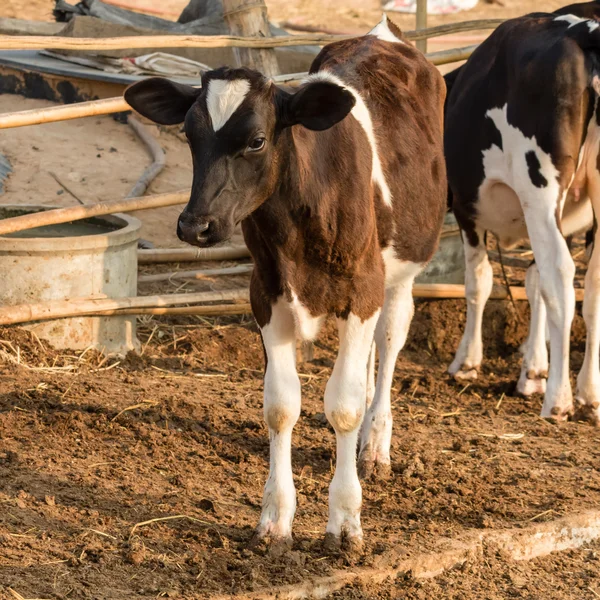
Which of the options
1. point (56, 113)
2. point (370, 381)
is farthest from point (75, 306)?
point (370, 381)

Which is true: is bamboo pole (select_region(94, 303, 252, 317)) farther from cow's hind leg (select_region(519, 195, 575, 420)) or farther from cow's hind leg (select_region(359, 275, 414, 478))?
cow's hind leg (select_region(519, 195, 575, 420))

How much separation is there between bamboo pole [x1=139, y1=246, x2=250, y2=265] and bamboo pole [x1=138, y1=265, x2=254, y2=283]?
0.13m

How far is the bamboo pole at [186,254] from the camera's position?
25.5 feet

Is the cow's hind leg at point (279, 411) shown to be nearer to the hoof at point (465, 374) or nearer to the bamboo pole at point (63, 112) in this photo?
the bamboo pole at point (63, 112)

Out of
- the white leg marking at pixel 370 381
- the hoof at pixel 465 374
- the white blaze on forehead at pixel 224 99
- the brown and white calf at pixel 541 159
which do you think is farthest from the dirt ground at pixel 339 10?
the white blaze on forehead at pixel 224 99

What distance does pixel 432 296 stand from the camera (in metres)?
7.62

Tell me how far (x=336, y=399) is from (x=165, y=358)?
269 centimetres

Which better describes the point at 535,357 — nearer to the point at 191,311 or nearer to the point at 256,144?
the point at 191,311

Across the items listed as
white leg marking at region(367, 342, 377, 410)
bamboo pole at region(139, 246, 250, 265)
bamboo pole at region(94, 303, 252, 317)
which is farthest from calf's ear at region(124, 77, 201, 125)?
bamboo pole at region(139, 246, 250, 265)

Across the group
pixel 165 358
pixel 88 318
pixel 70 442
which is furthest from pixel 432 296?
pixel 70 442

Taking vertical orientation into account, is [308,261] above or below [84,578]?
above

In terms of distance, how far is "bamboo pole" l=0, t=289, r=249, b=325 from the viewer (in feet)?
20.4

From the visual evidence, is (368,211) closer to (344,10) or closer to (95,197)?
(95,197)

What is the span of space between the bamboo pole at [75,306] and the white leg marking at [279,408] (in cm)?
243
